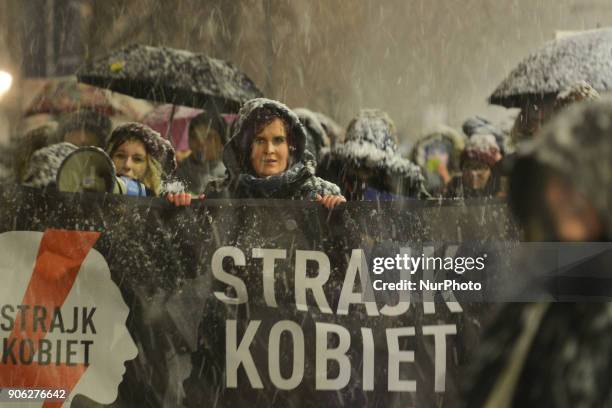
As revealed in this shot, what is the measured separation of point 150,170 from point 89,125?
1931mm

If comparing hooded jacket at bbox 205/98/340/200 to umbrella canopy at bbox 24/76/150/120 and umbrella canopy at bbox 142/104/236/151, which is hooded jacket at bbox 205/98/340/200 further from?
umbrella canopy at bbox 24/76/150/120

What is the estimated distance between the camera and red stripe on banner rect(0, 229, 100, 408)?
340 centimetres

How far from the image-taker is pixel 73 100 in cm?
741

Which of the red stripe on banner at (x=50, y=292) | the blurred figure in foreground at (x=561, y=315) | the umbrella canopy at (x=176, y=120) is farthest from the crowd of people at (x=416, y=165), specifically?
the red stripe on banner at (x=50, y=292)

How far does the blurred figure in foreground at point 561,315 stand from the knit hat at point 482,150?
387cm

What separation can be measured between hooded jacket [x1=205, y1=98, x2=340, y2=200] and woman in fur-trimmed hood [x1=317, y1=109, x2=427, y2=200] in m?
0.42

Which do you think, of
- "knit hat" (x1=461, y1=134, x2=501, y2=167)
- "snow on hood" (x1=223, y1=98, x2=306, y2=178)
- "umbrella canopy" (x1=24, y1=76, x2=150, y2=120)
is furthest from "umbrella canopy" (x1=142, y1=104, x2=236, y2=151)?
"snow on hood" (x1=223, y1=98, x2=306, y2=178)

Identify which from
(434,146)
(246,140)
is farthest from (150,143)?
(434,146)

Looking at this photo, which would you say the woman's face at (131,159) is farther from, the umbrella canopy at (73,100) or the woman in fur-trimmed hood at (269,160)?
the umbrella canopy at (73,100)

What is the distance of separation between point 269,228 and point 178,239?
0.36m

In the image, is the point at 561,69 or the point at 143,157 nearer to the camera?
the point at 143,157

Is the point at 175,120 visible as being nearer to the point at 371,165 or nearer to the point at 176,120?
the point at 176,120

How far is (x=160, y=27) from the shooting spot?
7395 mm

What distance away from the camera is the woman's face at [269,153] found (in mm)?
3525
